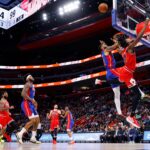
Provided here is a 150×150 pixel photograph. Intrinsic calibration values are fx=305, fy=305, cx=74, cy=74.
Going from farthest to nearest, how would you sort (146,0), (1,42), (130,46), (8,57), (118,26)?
1. (8,57)
2. (1,42)
3. (146,0)
4. (118,26)
5. (130,46)

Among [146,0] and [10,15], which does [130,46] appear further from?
[10,15]

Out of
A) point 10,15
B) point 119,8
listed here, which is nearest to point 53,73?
point 10,15

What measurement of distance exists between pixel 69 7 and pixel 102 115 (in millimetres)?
8879

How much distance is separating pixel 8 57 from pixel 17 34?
5.20 meters

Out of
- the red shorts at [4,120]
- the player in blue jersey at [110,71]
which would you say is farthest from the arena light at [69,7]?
the player in blue jersey at [110,71]

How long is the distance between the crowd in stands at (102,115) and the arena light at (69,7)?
8297 millimetres

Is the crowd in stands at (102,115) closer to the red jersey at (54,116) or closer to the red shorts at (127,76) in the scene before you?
the red jersey at (54,116)

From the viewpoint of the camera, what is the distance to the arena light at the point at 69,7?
2369 cm

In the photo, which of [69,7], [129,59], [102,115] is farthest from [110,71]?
[69,7]

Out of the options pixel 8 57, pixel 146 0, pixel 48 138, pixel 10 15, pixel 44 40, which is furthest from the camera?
pixel 8 57

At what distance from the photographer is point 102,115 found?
23.6 m

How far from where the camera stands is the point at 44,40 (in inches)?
1121

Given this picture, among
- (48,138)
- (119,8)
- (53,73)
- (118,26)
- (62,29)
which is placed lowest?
(48,138)

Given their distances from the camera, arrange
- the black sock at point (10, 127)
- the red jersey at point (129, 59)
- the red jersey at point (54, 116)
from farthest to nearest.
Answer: the red jersey at point (54, 116), the black sock at point (10, 127), the red jersey at point (129, 59)
